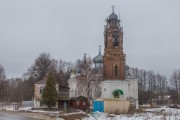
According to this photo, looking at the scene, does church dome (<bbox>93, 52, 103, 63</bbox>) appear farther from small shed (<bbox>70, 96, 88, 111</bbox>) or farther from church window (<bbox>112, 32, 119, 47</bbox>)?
small shed (<bbox>70, 96, 88, 111</bbox>)

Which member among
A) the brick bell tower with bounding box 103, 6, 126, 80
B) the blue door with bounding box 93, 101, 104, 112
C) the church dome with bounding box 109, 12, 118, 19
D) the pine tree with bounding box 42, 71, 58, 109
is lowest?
the blue door with bounding box 93, 101, 104, 112

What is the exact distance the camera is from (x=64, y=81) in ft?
268

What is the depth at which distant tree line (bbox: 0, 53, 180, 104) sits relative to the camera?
74137 mm

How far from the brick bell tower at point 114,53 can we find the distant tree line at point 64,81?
42.4ft

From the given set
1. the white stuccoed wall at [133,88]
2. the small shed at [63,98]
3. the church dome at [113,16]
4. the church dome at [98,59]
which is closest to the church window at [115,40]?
the church dome at [113,16]

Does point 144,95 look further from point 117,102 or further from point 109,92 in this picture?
point 117,102

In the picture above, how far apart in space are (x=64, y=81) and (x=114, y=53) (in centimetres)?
2887

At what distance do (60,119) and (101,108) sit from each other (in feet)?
58.0

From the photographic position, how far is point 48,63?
75750 millimetres

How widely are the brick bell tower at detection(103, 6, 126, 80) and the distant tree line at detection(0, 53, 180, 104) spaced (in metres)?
12.9

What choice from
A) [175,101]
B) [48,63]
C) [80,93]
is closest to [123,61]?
[80,93]

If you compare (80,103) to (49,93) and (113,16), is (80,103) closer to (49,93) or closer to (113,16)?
(49,93)

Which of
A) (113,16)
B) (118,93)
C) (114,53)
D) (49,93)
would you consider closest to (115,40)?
(114,53)

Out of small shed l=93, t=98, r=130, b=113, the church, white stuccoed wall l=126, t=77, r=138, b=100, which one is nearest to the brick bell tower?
the church
